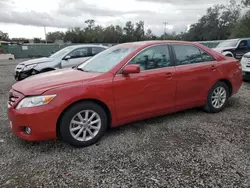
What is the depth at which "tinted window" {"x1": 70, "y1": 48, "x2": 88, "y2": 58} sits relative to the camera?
24.9 feet

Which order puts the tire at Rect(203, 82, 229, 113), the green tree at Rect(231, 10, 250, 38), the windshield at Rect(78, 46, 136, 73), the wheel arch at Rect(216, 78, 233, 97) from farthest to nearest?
the green tree at Rect(231, 10, 250, 38) < the wheel arch at Rect(216, 78, 233, 97) < the tire at Rect(203, 82, 229, 113) < the windshield at Rect(78, 46, 136, 73)

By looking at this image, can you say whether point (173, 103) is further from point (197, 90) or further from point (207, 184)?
point (207, 184)

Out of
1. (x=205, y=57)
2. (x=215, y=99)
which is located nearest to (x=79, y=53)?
(x=205, y=57)

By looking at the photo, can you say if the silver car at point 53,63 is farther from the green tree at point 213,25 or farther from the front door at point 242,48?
the green tree at point 213,25

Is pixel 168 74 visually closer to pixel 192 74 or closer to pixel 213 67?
pixel 192 74

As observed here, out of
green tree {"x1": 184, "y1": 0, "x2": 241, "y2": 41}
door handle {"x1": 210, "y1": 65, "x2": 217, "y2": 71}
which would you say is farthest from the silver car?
green tree {"x1": 184, "y1": 0, "x2": 241, "y2": 41}

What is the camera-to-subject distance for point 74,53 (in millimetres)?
7609

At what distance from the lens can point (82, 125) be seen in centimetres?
297

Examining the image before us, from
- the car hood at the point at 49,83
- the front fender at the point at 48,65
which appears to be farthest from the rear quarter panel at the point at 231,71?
the front fender at the point at 48,65

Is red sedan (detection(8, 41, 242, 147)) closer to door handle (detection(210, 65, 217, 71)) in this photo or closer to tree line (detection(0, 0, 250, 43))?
door handle (detection(210, 65, 217, 71))

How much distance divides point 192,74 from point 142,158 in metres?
1.92

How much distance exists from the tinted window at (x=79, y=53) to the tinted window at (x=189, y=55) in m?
4.75

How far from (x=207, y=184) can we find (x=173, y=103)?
5.61 ft

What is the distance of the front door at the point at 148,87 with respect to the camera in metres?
3.18
